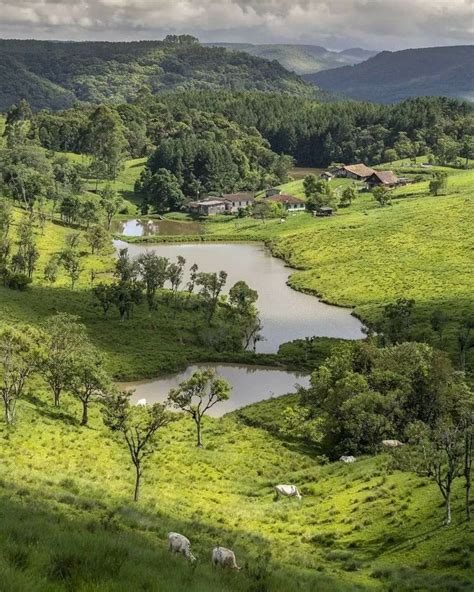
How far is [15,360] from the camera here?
3406 cm

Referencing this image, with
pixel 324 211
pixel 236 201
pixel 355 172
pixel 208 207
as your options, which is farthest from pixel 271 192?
pixel 324 211

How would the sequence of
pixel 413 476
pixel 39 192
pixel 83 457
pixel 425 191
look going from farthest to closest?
1. pixel 425 191
2. pixel 39 192
3. pixel 83 457
4. pixel 413 476

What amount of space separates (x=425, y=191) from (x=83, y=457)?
11088 cm

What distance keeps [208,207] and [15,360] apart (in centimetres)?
10518

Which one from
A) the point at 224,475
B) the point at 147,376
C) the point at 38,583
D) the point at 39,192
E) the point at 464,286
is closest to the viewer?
the point at 38,583

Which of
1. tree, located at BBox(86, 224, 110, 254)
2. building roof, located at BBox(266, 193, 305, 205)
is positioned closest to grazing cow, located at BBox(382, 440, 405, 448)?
tree, located at BBox(86, 224, 110, 254)

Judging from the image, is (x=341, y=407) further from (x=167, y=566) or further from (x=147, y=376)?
(x=167, y=566)

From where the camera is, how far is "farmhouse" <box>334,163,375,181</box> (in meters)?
153

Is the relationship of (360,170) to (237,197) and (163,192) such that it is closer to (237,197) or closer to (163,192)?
(237,197)

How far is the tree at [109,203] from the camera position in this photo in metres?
116

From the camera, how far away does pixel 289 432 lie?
3912 centimetres

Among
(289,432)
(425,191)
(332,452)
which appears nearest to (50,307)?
(289,432)

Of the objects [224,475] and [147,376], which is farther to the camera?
[147,376]

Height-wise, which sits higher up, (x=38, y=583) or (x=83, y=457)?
(x=38, y=583)
